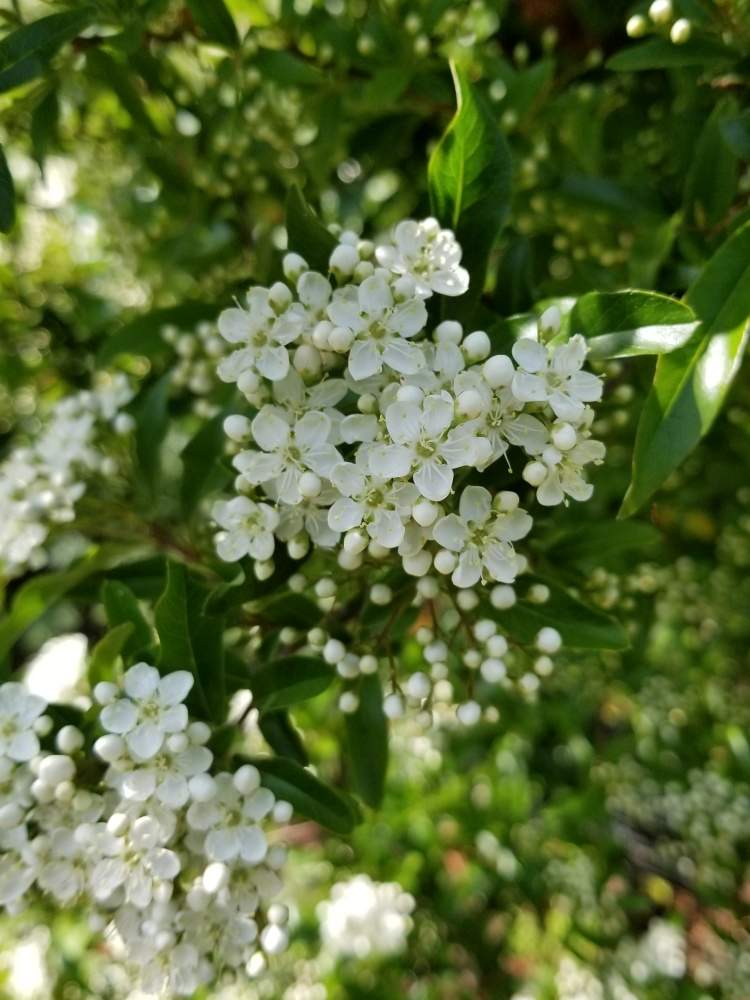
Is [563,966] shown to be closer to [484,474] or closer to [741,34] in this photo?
[484,474]

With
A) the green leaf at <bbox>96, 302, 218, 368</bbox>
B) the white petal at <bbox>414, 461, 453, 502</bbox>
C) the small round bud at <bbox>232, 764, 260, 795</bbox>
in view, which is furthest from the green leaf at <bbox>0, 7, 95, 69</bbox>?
the small round bud at <bbox>232, 764, 260, 795</bbox>

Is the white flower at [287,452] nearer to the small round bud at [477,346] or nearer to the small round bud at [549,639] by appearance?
the small round bud at [477,346]

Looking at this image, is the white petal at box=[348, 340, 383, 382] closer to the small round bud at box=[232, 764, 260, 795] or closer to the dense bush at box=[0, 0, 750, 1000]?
the dense bush at box=[0, 0, 750, 1000]

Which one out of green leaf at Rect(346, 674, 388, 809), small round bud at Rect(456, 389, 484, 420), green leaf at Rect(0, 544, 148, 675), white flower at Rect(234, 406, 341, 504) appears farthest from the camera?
green leaf at Rect(0, 544, 148, 675)

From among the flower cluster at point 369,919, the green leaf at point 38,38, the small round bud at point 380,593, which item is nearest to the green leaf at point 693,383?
the small round bud at point 380,593

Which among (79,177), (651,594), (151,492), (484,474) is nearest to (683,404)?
(484,474)

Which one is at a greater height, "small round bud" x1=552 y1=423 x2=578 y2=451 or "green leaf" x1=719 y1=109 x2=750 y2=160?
"green leaf" x1=719 y1=109 x2=750 y2=160
